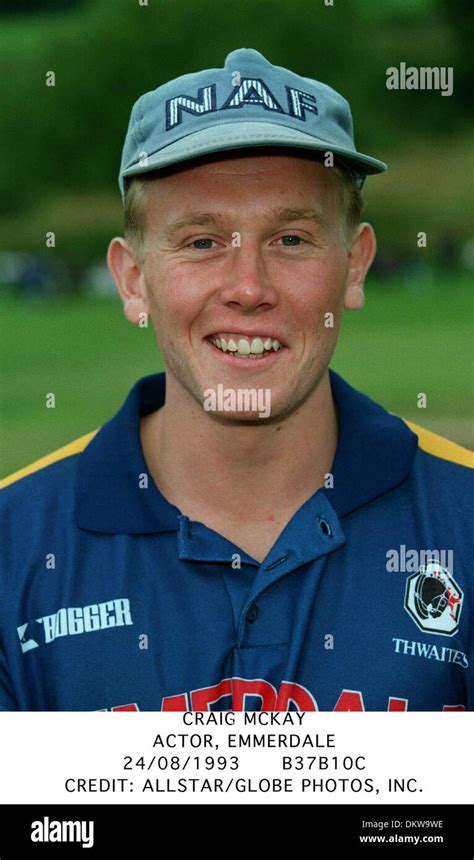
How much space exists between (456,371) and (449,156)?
5.41 feet

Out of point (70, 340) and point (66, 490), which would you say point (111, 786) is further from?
point (70, 340)

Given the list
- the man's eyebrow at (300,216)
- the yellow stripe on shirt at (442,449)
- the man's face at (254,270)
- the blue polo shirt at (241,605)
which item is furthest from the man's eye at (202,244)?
the yellow stripe on shirt at (442,449)

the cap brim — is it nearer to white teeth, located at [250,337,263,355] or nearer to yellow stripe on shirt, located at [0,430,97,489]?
white teeth, located at [250,337,263,355]

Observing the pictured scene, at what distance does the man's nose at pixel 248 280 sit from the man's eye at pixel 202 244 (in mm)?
48

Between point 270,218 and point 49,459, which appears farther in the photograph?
point 49,459

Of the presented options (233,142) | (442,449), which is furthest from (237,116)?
(442,449)

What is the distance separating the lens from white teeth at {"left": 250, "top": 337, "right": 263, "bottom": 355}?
4.97ft

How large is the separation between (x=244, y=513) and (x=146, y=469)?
0.17 metres

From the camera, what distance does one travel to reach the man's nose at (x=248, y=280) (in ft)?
4.77

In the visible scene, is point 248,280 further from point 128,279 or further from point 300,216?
point 128,279

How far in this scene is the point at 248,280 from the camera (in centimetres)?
146

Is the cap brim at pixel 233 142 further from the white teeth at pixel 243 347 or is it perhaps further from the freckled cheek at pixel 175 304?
the white teeth at pixel 243 347

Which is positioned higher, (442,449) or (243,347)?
(243,347)

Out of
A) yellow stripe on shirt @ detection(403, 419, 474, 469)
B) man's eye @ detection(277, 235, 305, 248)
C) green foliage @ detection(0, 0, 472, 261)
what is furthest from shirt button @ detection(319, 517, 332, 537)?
green foliage @ detection(0, 0, 472, 261)
